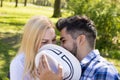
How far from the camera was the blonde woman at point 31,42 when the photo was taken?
345 cm

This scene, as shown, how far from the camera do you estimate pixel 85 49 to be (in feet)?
9.23

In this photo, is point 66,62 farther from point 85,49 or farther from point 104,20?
point 104,20

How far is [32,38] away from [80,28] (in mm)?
736

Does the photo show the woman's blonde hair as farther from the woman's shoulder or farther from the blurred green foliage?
the blurred green foliage

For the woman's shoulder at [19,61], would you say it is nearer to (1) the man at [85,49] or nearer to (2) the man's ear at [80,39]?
(1) the man at [85,49]

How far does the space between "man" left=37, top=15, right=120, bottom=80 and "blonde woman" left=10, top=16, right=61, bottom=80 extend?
1.70ft

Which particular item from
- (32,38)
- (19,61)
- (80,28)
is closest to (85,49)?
(80,28)

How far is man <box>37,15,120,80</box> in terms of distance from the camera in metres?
2.64

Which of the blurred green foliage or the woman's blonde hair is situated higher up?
the woman's blonde hair

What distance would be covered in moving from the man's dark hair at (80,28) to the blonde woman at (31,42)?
0.54m

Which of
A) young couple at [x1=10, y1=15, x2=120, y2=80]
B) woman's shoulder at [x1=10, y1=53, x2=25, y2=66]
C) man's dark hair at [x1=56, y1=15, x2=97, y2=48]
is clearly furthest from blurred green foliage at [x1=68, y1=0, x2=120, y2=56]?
man's dark hair at [x1=56, y1=15, x2=97, y2=48]

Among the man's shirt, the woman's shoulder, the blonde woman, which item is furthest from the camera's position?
the woman's shoulder

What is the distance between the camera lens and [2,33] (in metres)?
14.3

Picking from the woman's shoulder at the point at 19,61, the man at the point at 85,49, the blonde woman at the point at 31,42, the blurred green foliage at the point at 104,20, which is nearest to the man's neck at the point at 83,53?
the man at the point at 85,49
